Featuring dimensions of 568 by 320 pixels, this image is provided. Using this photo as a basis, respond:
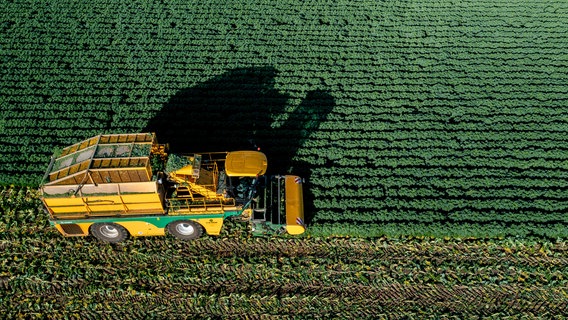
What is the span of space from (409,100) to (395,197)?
15.2 feet

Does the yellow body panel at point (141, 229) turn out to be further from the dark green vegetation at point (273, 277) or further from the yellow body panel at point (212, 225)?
the yellow body panel at point (212, 225)

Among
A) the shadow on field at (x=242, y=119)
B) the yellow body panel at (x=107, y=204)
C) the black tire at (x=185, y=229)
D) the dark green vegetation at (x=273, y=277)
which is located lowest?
the dark green vegetation at (x=273, y=277)

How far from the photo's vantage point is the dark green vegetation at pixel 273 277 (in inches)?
465

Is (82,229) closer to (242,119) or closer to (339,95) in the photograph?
(242,119)

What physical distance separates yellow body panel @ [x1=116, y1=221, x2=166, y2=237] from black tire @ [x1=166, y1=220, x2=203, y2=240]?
0.31 meters

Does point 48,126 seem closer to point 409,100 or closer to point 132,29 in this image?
point 132,29

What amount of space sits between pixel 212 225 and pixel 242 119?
4.88 m

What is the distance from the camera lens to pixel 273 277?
1244 centimetres

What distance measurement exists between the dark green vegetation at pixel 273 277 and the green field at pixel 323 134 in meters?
0.06

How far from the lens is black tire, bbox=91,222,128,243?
12.4 meters

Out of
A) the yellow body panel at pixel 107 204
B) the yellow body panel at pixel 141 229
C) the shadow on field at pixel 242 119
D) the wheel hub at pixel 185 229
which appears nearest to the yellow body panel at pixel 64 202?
the yellow body panel at pixel 107 204

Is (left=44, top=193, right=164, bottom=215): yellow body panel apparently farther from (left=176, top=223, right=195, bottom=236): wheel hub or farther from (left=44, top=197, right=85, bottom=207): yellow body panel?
(left=176, top=223, right=195, bottom=236): wheel hub

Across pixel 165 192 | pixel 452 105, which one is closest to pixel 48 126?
pixel 165 192

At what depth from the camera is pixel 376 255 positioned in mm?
12906
